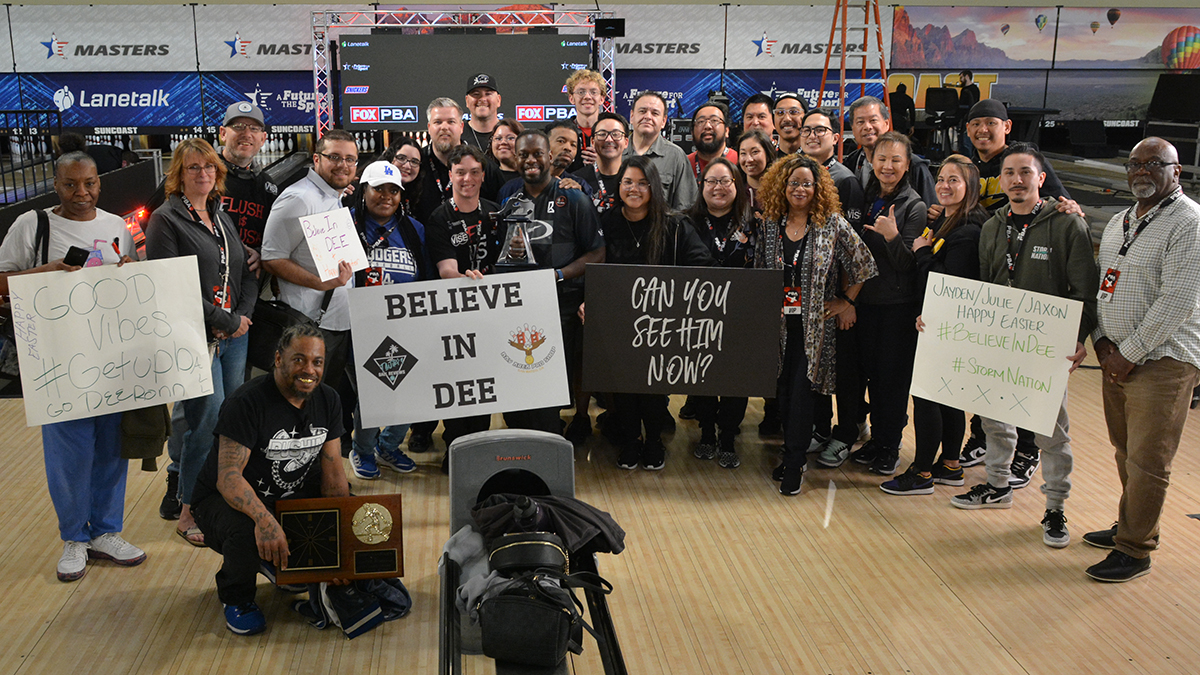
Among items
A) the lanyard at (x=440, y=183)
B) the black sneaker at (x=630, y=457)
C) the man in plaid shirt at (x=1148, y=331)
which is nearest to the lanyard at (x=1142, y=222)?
the man in plaid shirt at (x=1148, y=331)

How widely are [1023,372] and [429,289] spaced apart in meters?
2.60

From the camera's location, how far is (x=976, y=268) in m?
4.34

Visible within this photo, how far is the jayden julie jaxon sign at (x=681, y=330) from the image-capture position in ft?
14.8

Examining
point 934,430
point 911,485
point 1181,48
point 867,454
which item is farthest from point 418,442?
point 1181,48

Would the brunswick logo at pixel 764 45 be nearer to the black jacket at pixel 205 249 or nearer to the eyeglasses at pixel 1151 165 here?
the eyeglasses at pixel 1151 165

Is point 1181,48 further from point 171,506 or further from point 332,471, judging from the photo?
point 171,506

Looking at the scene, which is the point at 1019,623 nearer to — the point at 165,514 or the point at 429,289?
the point at 429,289

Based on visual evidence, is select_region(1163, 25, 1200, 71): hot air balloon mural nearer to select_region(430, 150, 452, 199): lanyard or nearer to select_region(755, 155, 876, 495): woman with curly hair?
select_region(755, 155, 876, 495): woman with curly hair

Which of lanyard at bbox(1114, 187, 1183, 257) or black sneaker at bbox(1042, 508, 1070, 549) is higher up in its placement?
lanyard at bbox(1114, 187, 1183, 257)

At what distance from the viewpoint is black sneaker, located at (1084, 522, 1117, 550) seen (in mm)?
3998

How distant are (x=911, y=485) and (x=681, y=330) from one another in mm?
1347

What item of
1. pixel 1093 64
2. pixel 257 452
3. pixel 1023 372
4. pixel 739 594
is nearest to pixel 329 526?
pixel 257 452

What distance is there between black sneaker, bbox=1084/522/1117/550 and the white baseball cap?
11.2ft

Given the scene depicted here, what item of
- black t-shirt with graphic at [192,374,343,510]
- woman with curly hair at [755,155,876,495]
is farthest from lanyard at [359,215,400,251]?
woman with curly hair at [755,155,876,495]
